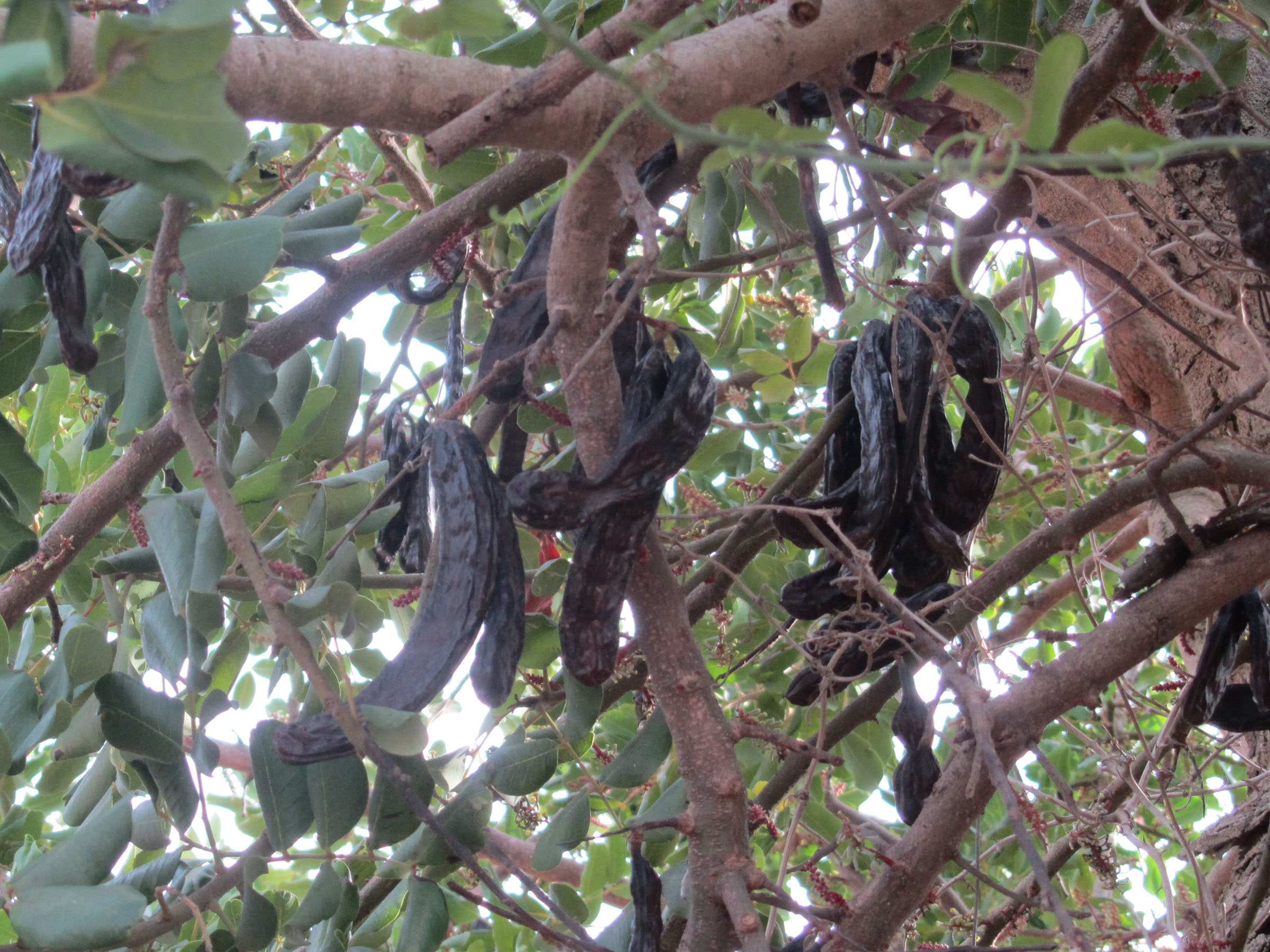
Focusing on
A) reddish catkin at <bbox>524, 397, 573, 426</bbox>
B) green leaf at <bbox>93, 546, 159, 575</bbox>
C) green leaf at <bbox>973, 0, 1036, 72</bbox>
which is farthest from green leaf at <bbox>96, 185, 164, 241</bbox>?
green leaf at <bbox>973, 0, 1036, 72</bbox>

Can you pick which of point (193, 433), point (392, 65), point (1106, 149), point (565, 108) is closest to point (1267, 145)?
point (1106, 149)

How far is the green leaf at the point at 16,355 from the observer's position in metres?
1.64

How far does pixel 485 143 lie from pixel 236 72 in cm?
22

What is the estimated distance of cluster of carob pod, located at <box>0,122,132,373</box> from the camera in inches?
46.5

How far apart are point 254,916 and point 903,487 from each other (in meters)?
1.14

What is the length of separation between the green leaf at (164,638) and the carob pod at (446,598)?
0.90 ft

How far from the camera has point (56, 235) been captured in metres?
1.31

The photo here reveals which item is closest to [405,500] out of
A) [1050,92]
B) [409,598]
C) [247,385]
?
[409,598]

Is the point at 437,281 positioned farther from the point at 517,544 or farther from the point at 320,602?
the point at 320,602

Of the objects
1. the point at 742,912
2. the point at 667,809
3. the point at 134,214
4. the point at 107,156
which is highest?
the point at 134,214

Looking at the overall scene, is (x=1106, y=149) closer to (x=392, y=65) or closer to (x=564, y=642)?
(x=392, y=65)

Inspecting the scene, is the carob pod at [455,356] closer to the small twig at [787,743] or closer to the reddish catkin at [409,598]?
the reddish catkin at [409,598]

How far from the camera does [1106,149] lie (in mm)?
716

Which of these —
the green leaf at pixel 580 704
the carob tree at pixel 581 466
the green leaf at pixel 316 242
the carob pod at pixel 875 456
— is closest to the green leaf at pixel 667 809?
the carob tree at pixel 581 466
